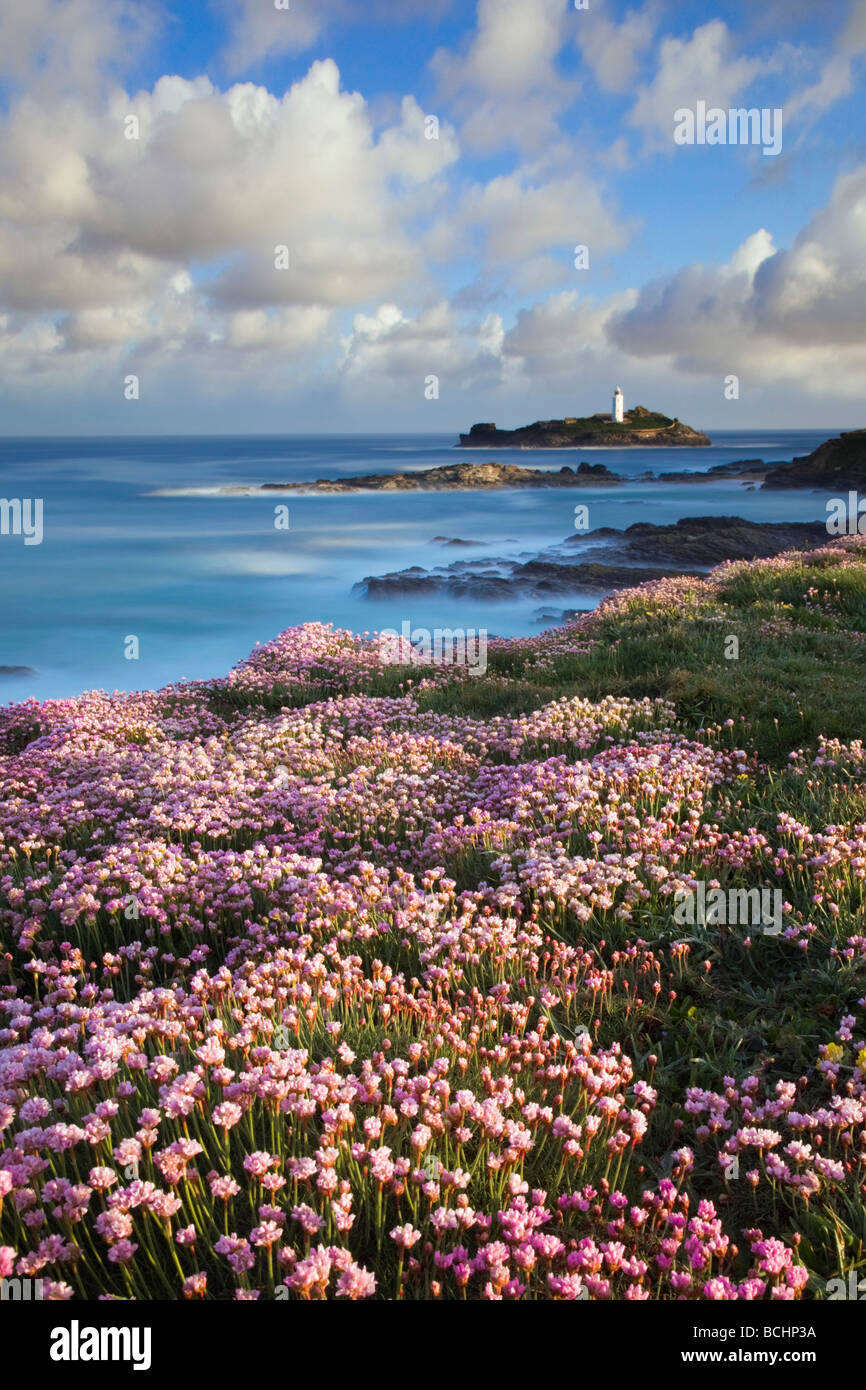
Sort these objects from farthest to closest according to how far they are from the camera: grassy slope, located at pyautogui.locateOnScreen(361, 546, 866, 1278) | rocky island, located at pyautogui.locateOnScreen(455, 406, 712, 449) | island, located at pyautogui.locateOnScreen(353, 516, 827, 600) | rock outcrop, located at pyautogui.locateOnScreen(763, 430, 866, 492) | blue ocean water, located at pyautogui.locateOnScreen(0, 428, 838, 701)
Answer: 1. rocky island, located at pyautogui.locateOnScreen(455, 406, 712, 449)
2. rock outcrop, located at pyautogui.locateOnScreen(763, 430, 866, 492)
3. island, located at pyautogui.locateOnScreen(353, 516, 827, 600)
4. blue ocean water, located at pyautogui.locateOnScreen(0, 428, 838, 701)
5. grassy slope, located at pyautogui.locateOnScreen(361, 546, 866, 1278)

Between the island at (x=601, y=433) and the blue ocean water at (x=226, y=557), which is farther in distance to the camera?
the island at (x=601, y=433)

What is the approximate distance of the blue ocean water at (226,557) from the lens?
77.4 ft

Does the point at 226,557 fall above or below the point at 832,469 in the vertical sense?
below

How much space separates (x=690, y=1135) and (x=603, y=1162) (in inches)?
27.7

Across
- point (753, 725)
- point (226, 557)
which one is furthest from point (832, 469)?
point (753, 725)

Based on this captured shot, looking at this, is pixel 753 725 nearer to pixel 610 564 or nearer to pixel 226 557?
pixel 610 564

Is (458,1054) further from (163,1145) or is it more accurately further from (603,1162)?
(163,1145)

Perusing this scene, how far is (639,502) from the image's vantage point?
52.8 metres

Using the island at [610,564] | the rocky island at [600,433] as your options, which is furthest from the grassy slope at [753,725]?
the rocky island at [600,433]

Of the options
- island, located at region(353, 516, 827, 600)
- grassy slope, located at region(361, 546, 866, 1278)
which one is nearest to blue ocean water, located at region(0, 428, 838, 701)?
island, located at region(353, 516, 827, 600)

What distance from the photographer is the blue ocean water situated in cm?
2358

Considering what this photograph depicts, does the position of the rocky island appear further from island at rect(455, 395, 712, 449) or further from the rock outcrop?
the rock outcrop

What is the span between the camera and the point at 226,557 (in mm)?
34469

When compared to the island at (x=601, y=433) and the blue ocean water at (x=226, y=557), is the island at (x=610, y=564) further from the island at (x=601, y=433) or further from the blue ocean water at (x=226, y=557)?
the island at (x=601, y=433)
